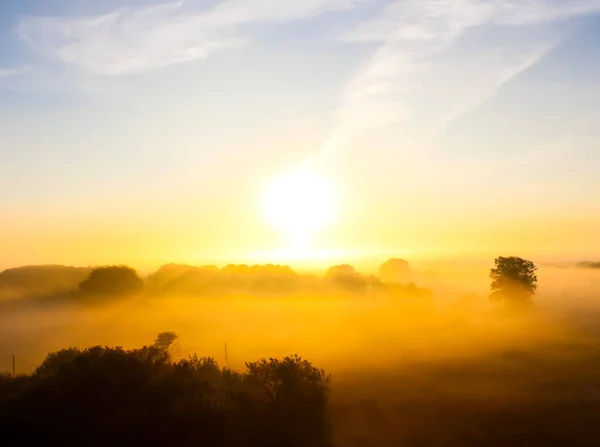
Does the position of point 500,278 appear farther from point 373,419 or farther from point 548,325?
point 373,419

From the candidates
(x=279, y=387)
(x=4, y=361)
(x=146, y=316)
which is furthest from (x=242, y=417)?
(x=146, y=316)

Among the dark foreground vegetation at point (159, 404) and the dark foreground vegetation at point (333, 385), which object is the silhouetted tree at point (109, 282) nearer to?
the dark foreground vegetation at point (333, 385)

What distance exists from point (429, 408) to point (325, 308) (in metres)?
116

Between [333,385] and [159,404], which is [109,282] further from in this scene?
[159,404]

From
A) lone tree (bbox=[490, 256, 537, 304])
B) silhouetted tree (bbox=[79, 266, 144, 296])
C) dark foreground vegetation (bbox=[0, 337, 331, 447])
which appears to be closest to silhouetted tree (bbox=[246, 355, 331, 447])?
dark foreground vegetation (bbox=[0, 337, 331, 447])

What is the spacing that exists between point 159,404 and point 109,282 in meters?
123

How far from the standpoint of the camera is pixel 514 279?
114688 millimetres

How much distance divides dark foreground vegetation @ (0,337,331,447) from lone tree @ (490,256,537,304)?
82886 millimetres

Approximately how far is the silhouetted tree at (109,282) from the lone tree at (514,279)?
10743 cm

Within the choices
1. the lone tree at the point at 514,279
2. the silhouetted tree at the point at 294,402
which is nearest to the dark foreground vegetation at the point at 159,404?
the silhouetted tree at the point at 294,402

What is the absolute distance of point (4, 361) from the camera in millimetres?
92625

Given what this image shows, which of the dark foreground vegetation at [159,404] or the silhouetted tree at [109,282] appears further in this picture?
the silhouetted tree at [109,282]

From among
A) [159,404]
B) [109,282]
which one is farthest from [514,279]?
[109,282]

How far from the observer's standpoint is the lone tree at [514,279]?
11419cm
